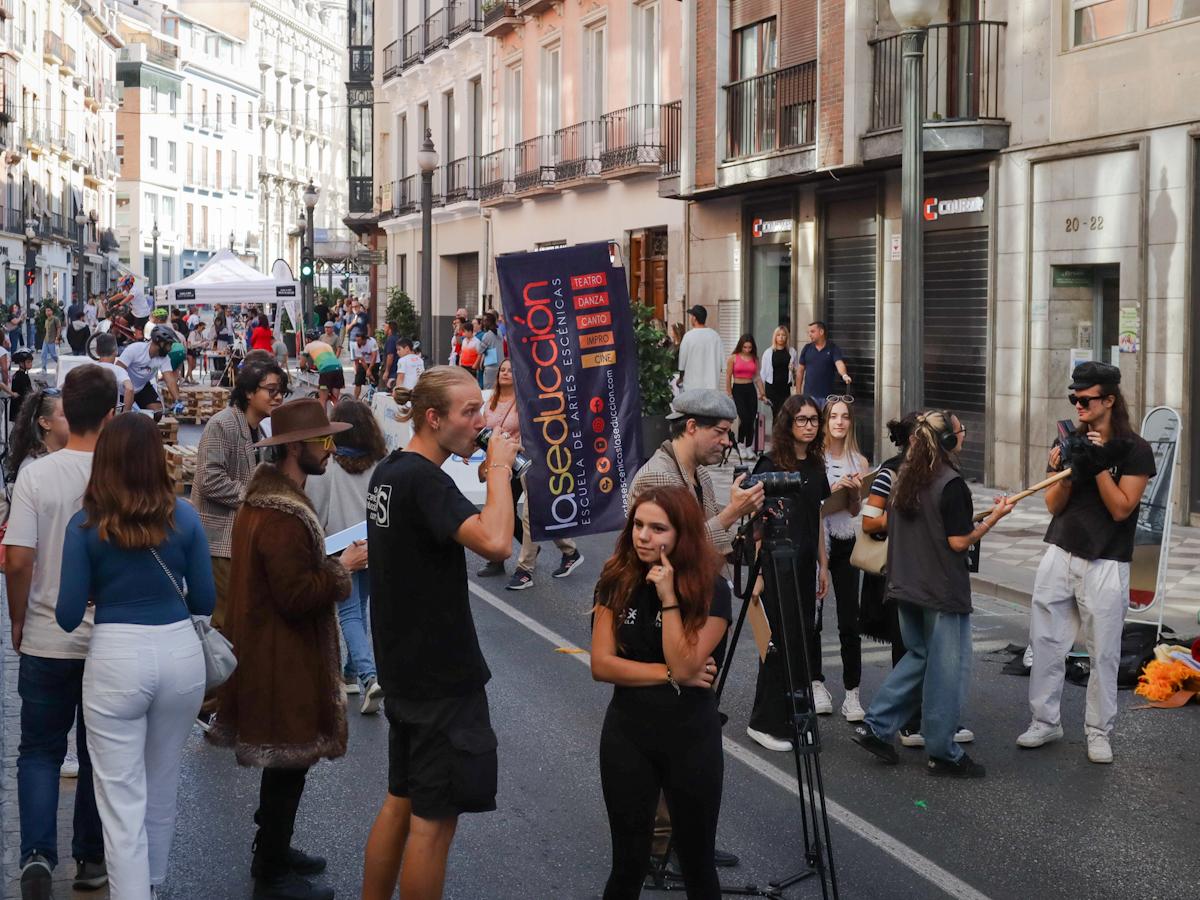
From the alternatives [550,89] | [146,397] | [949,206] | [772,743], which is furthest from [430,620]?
[550,89]

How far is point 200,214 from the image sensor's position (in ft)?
330

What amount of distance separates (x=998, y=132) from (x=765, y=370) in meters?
5.07

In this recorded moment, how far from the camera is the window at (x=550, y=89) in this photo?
107 ft

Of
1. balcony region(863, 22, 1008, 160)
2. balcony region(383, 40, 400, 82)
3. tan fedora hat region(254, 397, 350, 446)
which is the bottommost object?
tan fedora hat region(254, 397, 350, 446)

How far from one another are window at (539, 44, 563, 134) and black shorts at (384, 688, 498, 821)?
1115 inches

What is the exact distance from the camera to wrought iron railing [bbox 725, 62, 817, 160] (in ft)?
71.3

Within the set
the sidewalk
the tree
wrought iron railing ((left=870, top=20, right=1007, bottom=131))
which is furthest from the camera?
the tree

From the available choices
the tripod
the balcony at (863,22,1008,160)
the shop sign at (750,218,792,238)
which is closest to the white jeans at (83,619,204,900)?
the tripod

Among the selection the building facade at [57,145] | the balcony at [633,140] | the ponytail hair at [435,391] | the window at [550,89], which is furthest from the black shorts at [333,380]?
the building facade at [57,145]

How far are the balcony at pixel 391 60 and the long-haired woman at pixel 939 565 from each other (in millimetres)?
38435

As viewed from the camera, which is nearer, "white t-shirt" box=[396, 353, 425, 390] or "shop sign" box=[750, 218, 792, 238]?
"shop sign" box=[750, 218, 792, 238]

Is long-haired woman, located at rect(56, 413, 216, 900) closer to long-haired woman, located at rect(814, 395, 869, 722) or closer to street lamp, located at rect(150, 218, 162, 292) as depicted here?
long-haired woman, located at rect(814, 395, 869, 722)

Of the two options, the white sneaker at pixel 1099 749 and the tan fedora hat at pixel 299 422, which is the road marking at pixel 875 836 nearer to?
the white sneaker at pixel 1099 749

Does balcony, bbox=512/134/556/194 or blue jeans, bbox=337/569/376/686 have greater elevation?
balcony, bbox=512/134/556/194
